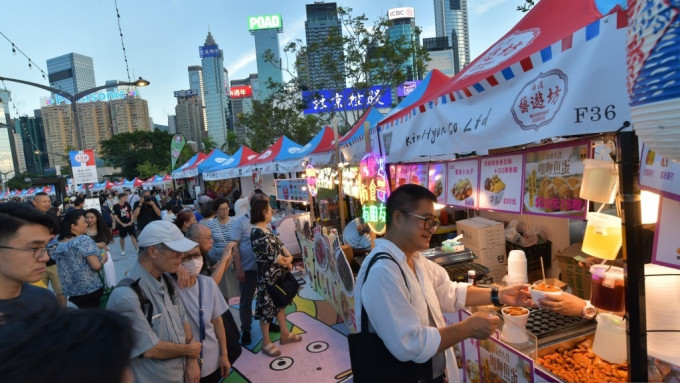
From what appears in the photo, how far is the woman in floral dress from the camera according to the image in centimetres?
446

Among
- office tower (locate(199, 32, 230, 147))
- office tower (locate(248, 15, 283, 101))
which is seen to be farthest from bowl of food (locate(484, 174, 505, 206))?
office tower (locate(199, 32, 230, 147))

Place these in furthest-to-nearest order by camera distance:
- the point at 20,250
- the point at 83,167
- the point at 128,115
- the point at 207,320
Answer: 1. the point at 128,115
2. the point at 83,167
3. the point at 207,320
4. the point at 20,250

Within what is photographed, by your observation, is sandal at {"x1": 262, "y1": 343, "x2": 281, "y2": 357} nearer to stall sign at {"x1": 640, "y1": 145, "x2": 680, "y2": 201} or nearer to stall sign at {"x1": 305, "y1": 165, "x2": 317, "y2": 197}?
stall sign at {"x1": 305, "y1": 165, "x2": 317, "y2": 197}

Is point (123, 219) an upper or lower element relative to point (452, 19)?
lower

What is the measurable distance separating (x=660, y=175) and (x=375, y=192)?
3.21m

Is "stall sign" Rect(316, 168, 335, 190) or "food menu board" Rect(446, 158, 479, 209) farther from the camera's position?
"stall sign" Rect(316, 168, 335, 190)

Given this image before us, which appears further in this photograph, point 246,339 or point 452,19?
point 452,19

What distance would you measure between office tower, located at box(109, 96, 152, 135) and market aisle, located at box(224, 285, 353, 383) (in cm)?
7546

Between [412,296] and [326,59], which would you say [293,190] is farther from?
[412,296]

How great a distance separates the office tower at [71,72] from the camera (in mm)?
32844

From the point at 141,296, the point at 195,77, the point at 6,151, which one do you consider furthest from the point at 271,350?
the point at 195,77

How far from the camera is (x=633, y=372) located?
1695mm

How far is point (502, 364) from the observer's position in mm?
2291

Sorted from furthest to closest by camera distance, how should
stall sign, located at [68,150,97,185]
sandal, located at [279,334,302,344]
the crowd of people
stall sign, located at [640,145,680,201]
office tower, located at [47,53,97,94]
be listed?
office tower, located at [47,53,97,94] < stall sign, located at [68,150,97,185] < sandal, located at [279,334,302,344] < stall sign, located at [640,145,680,201] < the crowd of people
